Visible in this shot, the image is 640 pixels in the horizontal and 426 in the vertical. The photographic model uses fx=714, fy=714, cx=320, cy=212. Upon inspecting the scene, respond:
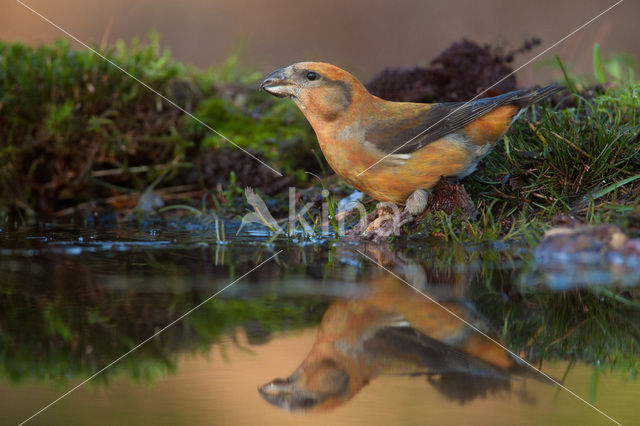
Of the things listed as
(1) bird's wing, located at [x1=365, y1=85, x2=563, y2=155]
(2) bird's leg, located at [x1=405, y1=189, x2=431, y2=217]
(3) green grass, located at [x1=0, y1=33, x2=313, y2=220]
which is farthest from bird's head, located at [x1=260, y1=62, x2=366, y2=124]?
(3) green grass, located at [x1=0, y1=33, x2=313, y2=220]

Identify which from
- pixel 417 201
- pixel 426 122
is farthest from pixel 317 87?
pixel 417 201

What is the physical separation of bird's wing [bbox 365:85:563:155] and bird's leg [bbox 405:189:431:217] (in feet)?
1.12

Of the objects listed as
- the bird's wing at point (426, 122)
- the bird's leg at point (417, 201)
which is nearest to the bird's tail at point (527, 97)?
the bird's wing at point (426, 122)

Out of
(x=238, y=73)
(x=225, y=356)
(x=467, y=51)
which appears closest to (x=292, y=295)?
(x=225, y=356)

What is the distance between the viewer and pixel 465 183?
5.63 m

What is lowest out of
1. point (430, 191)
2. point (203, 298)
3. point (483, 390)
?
point (483, 390)

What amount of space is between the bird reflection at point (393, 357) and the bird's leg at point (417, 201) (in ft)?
6.50

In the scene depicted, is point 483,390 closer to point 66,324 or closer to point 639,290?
point 639,290

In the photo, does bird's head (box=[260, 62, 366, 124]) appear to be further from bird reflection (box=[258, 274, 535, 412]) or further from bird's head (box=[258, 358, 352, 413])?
bird's head (box=[258, 358, 352, 413])

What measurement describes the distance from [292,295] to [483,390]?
4.69 ft

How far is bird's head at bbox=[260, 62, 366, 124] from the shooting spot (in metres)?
5.25

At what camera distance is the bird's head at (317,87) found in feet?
17.2

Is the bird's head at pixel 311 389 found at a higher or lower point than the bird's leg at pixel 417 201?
lower

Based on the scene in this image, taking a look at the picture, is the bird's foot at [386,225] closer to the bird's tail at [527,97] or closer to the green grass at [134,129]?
the green grass at [134,129]
